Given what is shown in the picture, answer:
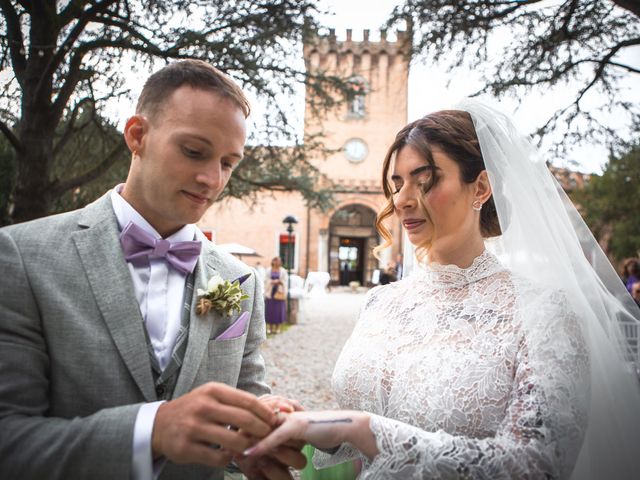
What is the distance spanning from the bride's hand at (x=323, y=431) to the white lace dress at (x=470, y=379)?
0.05m

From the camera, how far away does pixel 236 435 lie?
1.31 metres

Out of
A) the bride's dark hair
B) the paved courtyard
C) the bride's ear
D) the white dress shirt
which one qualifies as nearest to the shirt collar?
the white dress shirt

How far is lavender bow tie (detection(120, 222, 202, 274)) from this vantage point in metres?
1.72

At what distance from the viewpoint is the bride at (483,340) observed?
1551 millimetres

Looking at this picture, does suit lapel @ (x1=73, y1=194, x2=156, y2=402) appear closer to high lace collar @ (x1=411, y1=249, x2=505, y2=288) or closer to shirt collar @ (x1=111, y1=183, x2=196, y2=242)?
shirt collar @ (x1=111, y1=183, x2=196, y2=242)

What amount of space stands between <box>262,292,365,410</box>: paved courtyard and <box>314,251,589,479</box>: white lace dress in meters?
3.45

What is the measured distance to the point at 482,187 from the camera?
88.3 inches

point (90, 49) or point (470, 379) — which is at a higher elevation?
point (90, 49)

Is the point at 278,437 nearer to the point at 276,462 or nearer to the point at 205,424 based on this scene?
the point at 276,462

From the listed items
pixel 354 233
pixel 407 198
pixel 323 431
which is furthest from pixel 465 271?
pixel 354 233

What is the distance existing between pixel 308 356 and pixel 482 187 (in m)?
8.11

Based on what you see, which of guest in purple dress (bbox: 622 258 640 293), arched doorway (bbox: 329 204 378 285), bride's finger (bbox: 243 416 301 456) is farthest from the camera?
arched doorway (bbox: 329 204 378 285)

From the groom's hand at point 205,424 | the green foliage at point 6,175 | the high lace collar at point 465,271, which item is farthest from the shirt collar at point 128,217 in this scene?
the green foliage at point 6,175

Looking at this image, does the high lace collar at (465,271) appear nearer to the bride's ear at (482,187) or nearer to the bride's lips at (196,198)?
the bride's ear at (482,187)
